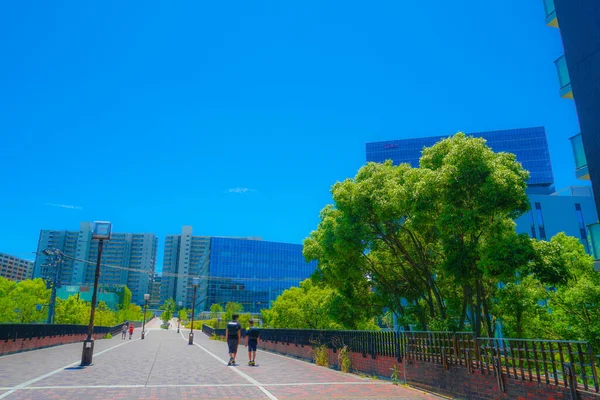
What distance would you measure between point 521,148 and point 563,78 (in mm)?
92416

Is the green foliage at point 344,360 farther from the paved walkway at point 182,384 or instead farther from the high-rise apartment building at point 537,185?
the high-rise apartment building at point 537,185

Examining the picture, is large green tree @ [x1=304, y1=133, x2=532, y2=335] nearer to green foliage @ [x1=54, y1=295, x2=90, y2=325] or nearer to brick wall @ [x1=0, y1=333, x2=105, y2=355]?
brick wall @ [x1=0, y1=333, x2=105, y2=355]

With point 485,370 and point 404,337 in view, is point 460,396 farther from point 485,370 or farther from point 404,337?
point 404,337

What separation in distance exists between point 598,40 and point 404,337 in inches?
430

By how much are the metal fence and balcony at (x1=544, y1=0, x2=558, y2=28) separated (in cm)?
1294

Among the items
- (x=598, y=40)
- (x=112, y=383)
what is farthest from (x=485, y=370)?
(x=598, y=40)

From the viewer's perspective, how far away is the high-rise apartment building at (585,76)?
12867mm

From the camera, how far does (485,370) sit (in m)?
8.84

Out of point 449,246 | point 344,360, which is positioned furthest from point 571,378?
point 344,360

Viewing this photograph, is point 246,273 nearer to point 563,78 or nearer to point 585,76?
point 563,78

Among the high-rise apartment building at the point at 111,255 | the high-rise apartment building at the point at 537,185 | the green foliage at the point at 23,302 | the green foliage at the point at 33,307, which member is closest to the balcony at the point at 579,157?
the high-rise apartment building at the point at 537,185

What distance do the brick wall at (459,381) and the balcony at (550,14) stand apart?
14.3 metres

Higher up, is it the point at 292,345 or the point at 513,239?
the point at 513,239

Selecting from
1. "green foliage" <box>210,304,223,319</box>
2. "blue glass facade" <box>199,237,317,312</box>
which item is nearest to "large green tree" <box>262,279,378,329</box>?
"green foliage" <box>210,304,223,319</box>
